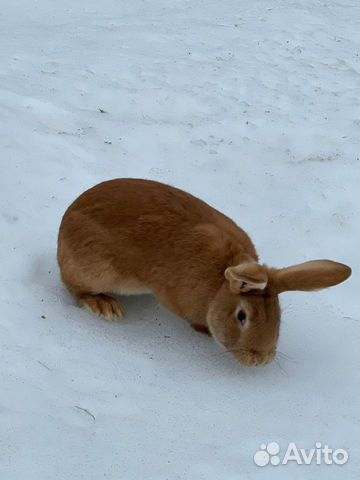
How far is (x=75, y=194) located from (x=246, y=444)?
202 cm

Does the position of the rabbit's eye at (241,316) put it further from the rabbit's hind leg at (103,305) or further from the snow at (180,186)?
the rabbit's hind leg at (103,305)

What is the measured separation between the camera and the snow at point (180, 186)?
2676mm

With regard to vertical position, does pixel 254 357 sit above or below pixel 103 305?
above

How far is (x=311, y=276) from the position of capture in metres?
2.86

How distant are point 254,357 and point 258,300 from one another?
0.24 meters

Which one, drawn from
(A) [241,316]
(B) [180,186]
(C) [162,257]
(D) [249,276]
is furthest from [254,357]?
Answer: (B) [180,186]

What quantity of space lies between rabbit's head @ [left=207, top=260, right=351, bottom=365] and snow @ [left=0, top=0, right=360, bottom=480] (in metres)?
0.17

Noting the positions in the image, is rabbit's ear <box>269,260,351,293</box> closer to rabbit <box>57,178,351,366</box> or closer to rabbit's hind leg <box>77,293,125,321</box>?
rabbit <box>57,178,351,366</box>

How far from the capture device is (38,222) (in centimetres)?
388

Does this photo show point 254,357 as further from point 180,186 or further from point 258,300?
point 180,186

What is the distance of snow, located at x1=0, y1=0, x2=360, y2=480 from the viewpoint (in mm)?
2676

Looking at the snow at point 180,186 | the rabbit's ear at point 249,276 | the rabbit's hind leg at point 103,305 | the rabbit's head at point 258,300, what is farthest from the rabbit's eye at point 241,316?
the rabbit's hind leg at point 103,305

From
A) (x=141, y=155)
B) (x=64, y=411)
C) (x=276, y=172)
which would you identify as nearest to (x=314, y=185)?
(x=276, y=172)

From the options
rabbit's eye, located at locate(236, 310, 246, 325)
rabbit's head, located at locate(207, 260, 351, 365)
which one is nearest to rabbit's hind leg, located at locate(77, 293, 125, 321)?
Answer: rabbit's head, located at locate(207, 260, 351, 365)
